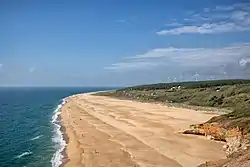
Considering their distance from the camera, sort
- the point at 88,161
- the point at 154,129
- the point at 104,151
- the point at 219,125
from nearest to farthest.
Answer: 1. the point at 88,161
2. the point at 104,151
3. the point at 219,125
4. the point at 154,129

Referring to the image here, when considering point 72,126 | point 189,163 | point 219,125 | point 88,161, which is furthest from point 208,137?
point 72,126

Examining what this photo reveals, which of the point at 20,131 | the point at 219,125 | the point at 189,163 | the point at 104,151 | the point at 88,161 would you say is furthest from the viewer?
the point at 20,131

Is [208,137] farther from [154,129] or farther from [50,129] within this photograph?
[50,129]

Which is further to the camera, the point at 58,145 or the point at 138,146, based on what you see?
the point at 58,145

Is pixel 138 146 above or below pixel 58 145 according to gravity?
above

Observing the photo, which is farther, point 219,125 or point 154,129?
point 154,129

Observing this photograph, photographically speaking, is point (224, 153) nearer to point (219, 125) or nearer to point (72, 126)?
point (219, 125)

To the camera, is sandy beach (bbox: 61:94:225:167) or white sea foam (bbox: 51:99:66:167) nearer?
sandy beach (bbox: 61:94:225:167)

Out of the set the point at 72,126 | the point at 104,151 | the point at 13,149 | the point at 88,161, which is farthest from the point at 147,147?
the point at 72,126

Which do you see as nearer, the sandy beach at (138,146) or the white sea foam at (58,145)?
the sandy beach at (138,146)
